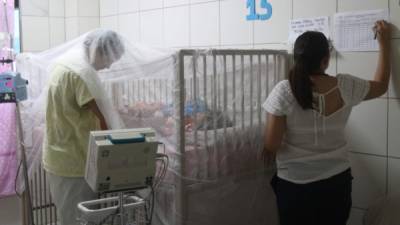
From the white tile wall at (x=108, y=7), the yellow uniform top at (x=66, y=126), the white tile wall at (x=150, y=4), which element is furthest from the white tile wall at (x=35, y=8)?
the yellow uniform top at (x=66, y=126)

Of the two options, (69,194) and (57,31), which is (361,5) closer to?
(69,194)

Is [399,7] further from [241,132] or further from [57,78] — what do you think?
[57,78]

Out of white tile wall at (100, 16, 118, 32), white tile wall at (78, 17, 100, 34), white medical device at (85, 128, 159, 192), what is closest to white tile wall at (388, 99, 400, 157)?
white medical device at (85, 128, 159, 192)

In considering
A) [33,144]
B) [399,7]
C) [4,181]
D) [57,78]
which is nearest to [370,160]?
[399,7]

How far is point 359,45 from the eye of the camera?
2.30m

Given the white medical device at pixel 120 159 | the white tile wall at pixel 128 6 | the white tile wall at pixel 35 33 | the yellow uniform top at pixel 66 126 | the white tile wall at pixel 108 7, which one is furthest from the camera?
the white tile wall at pixel 108 7

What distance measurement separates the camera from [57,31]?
4027mm

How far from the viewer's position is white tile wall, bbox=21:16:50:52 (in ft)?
12.6

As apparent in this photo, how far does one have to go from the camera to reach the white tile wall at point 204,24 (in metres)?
3.08

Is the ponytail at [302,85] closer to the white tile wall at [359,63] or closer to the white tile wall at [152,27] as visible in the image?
the white tile wall at [359,63]

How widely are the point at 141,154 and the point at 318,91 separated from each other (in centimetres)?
79

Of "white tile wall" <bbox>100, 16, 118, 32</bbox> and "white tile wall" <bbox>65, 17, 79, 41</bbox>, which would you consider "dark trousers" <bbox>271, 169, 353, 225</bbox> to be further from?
"white tile wall" <bbox>65, 17, 79, 41</bbox>

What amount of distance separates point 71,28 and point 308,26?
233 centimetres

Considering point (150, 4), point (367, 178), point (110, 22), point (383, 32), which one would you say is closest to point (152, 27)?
point (150, 4)
